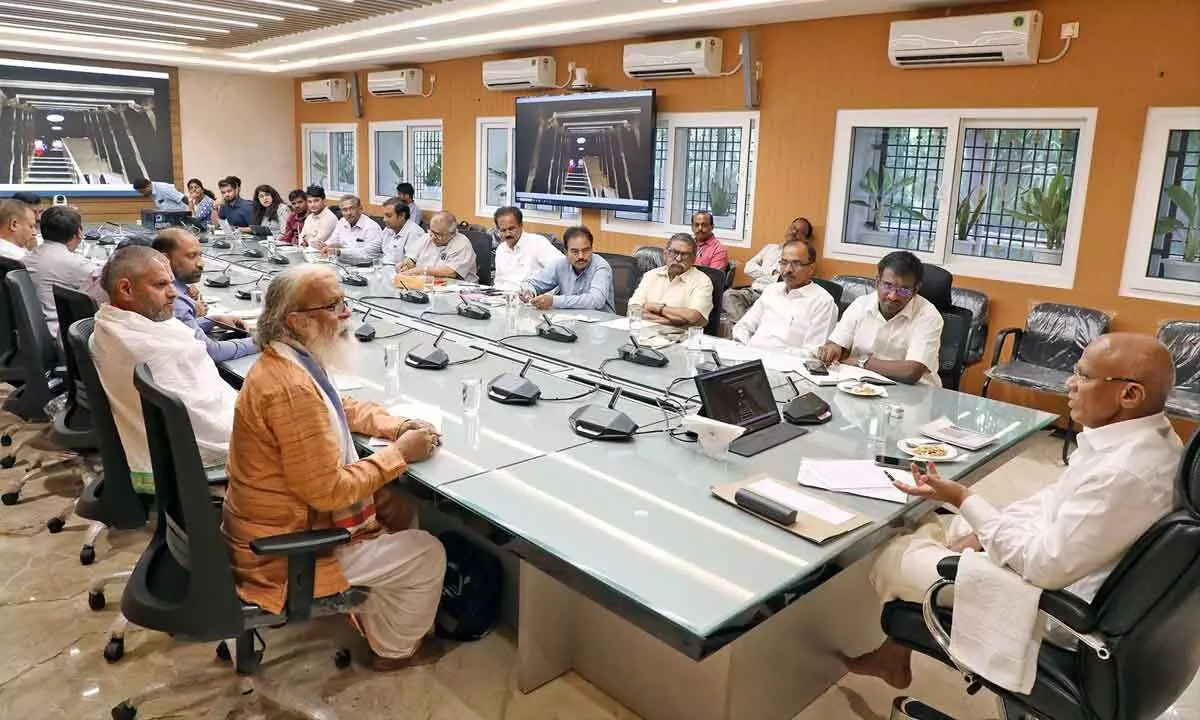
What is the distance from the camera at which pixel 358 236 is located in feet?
23.8

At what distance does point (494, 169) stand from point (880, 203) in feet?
14.5

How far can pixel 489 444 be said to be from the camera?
87.4 inches

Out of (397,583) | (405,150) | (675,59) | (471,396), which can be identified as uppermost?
(675,59)

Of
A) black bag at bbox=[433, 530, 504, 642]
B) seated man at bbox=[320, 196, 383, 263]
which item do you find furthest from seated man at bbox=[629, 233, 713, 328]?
seated man at bbox=[320, 196, 383, 263]

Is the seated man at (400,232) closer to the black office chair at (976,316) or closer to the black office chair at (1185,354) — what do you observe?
the black office chair at (976,316)

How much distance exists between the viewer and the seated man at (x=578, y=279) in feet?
14.5

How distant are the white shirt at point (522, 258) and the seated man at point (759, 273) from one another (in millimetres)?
1286

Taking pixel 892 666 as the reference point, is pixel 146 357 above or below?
above

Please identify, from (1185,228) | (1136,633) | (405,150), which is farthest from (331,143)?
(1136,633)

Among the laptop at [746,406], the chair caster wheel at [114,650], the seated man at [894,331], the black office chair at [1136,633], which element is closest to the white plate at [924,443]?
the laptop at [746,406]

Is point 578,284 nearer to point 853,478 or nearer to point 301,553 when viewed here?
point 853,478

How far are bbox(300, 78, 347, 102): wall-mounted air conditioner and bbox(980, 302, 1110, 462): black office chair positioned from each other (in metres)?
8.53

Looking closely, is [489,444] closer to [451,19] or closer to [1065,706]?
[1065,706]

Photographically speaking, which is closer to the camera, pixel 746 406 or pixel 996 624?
pixel 996 624
